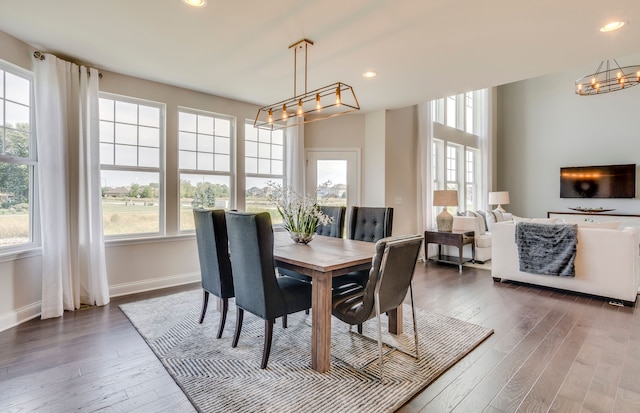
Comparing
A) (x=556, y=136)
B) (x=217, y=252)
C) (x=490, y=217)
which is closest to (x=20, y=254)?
(x=217, y=252)

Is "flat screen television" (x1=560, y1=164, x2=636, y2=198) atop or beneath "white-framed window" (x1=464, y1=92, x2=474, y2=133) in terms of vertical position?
beneath

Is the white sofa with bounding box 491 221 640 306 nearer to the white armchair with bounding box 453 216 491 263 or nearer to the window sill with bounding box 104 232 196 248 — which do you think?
the white armchair with bounding box 453 216 491 263

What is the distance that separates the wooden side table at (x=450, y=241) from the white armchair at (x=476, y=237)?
0.07m

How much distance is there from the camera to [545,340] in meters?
2.67

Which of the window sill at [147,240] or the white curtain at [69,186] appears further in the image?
the window sill at [147,240]

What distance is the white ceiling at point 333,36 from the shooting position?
2.42 meters

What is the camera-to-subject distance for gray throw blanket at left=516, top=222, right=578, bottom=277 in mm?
3795

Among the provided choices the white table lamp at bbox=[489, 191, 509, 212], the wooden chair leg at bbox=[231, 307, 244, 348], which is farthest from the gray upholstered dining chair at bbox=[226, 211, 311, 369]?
the white table lamp at bbox=[489, 191, 509, 212]

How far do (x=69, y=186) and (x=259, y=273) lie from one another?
2.61 meters

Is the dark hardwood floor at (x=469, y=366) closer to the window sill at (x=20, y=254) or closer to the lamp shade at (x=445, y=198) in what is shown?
the window sill at (x=20, y=254)

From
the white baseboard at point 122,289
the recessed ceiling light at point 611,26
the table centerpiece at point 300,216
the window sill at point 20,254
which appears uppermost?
the recessed ceiling light at point 611,26

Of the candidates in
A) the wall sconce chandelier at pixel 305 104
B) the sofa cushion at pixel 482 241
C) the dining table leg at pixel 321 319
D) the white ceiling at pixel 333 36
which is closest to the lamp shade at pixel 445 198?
the sofa cushion at pixel 482 241

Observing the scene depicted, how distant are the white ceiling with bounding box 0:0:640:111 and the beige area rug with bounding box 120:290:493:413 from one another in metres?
2.58

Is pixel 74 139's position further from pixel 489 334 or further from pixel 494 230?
pixel 494 230
